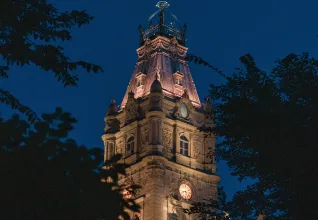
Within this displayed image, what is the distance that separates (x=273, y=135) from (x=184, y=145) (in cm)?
4840

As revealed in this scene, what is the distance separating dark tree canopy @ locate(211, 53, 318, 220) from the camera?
30328mm

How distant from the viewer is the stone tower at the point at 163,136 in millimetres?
75125

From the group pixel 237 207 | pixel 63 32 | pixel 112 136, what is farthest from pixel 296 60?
pixel 112 136

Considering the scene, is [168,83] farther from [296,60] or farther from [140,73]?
[296,60]

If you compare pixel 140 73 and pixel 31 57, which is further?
pixel 140 73

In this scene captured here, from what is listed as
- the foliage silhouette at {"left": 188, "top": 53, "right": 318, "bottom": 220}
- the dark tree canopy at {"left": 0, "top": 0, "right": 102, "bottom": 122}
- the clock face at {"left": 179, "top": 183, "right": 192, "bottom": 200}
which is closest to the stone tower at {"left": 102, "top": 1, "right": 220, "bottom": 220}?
the clock face at {"left": 179, "top": 183, "right": 192, "bottom": 200}

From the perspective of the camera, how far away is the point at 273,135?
30953 mm

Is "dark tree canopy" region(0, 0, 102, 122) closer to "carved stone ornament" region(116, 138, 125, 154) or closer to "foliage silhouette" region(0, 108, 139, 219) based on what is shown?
"foliage silhouette" region(0, 108, 139, 219)

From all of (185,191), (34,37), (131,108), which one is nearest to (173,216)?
(185,191)

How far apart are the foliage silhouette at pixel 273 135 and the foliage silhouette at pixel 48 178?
40.8ft

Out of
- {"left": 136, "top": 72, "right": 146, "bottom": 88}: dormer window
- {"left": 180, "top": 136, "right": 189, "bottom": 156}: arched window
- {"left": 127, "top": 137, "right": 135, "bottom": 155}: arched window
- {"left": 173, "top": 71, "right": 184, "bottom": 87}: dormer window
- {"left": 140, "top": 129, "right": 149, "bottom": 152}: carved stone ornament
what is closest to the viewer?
{"left": 140, "top": 129, "right": 149, "bottom": 152}: carved stone ornament

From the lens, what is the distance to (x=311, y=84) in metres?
32.2

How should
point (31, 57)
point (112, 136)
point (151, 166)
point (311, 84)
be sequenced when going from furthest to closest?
point (112, 136), point (151, 166), point (311, 84), point (31, 57)

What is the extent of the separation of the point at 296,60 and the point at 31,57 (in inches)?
604
